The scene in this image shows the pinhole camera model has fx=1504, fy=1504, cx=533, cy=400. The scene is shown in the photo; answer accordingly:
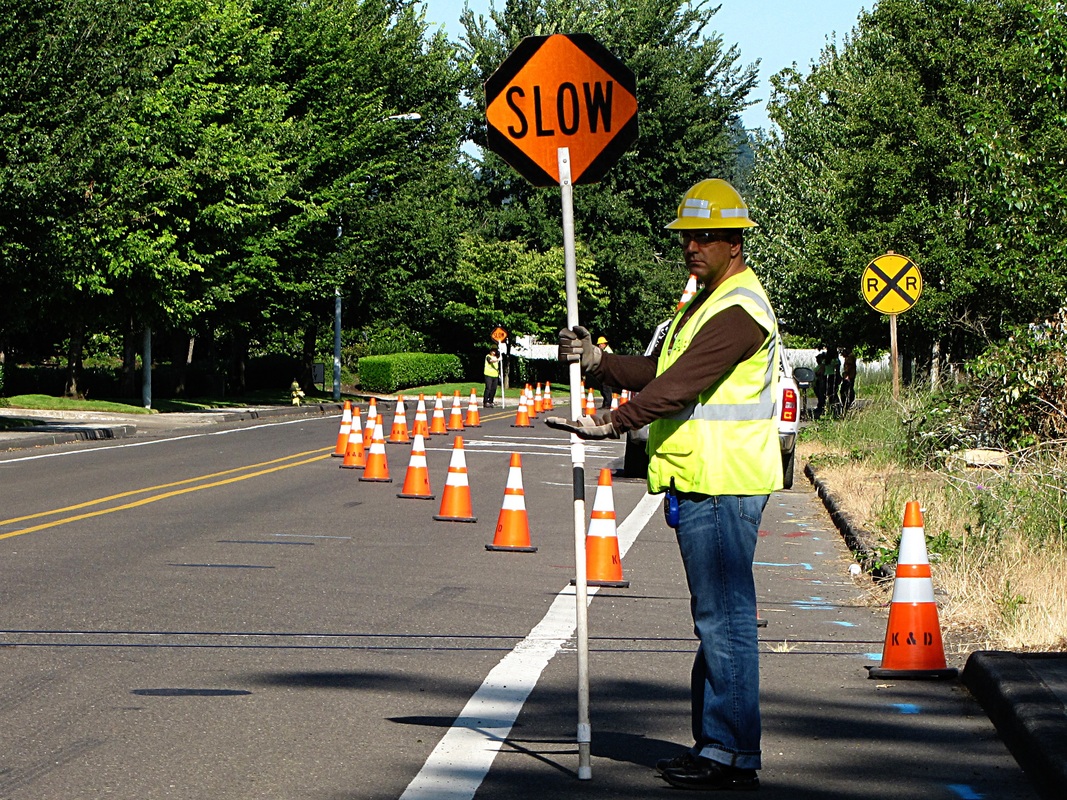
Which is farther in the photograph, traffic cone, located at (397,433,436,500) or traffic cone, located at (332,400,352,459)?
traffic cone, located at (332,400,352,459)

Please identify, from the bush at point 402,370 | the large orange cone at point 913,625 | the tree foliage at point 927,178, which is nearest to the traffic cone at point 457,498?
the tree foliage at point 927,178

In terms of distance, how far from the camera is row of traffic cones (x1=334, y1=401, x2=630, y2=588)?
10.6m

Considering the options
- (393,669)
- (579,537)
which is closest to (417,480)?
(393,669)

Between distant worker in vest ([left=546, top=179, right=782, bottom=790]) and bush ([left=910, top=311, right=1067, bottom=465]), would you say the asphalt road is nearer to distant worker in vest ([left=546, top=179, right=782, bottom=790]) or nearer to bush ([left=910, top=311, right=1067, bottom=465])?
distant worker in vest ([left=546, top=179, right=782, bottom=790])

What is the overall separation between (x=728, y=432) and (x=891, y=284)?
48.5ft

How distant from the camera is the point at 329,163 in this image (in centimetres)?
4912

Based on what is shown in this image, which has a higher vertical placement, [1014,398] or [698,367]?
[698,367]

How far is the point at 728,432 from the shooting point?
206 inches

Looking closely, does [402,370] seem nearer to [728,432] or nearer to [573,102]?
[573,102]

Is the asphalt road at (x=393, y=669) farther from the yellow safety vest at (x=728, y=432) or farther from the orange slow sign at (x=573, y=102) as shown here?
the orange slow sign at (x=573, y=102)

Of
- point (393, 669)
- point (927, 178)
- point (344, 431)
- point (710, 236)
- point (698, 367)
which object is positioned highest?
point (927, 178)

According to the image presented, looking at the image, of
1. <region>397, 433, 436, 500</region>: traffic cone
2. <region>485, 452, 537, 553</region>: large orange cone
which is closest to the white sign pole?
<region>485, 452, 537, 553</region>: large orange cone

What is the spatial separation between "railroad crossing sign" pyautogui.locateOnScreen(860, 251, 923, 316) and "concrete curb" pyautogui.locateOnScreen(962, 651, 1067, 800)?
12.7 m

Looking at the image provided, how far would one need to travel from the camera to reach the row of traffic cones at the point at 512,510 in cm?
1059
